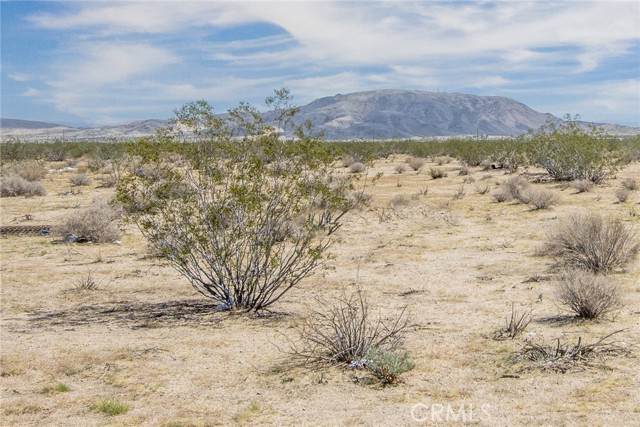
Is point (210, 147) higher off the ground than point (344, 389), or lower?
higher

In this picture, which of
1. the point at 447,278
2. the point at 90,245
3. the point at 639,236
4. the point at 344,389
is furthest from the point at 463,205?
the point at 344,389

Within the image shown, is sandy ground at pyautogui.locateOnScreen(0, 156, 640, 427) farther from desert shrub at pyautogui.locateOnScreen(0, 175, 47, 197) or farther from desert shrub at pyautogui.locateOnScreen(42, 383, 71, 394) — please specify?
desert shrub at pyautogui.locateOnScreen(0, 175, 47, 197)

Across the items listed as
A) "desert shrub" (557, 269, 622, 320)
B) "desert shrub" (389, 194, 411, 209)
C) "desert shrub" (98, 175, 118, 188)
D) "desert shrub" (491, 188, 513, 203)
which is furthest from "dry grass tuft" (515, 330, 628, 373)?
"desert shrub" (98, 175, 118, 188)

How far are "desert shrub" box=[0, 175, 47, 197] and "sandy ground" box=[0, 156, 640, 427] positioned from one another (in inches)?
474

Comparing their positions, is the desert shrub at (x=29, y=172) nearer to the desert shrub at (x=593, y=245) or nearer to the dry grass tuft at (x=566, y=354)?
the desert shrub at (x=593, y=245)

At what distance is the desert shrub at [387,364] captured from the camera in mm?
6830

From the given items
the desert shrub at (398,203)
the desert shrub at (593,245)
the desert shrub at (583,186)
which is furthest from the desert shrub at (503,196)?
the desert shrub at (593,245)

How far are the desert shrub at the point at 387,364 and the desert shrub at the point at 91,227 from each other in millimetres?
11103

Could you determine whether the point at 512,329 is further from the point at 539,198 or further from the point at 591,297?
the point at 539,198

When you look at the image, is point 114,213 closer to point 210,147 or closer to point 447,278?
point 210,147

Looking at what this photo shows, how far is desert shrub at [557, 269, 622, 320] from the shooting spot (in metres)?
8.67

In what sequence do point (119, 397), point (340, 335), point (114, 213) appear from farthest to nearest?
point (114, 213)
point (340, 335)
point (119, 397)

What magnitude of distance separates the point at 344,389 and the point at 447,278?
5728mm

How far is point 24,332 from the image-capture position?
895cm
